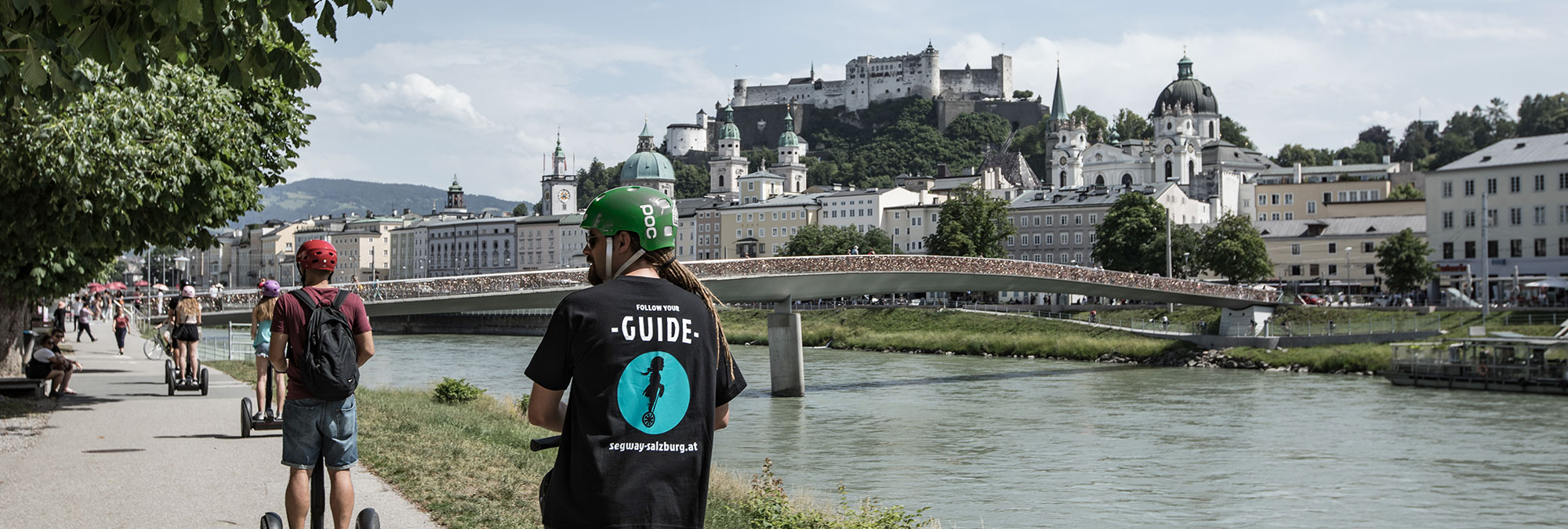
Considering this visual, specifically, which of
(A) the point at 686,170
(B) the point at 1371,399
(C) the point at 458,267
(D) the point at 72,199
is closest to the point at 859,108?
(A) the point at 686,170

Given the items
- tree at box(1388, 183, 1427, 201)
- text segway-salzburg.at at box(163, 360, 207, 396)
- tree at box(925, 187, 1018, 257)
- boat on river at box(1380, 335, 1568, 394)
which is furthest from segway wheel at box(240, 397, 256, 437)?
tree at box(1388, 183, 1427, 201)

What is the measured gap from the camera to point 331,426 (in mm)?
6375

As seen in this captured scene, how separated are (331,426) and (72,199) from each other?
9.17m

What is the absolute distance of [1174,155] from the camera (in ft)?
422

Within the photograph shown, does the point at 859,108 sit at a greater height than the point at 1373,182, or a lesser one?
greater

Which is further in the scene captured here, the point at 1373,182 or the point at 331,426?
the point at 1373,182

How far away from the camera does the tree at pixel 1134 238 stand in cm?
7206

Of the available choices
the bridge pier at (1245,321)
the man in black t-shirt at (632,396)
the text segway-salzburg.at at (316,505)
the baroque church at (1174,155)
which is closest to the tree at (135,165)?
the text segway-salzburg.at at (316,505)

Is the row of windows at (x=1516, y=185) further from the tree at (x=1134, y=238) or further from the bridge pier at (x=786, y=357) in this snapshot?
the bridge pier at (x=786, y=357)

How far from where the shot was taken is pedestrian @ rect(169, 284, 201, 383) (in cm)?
1541

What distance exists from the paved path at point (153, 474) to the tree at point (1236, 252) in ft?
195

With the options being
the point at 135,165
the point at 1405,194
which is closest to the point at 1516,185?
the point at 1405,194

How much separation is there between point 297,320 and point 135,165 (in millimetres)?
9055

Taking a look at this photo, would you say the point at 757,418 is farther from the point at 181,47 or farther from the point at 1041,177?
the point at 1041,177
